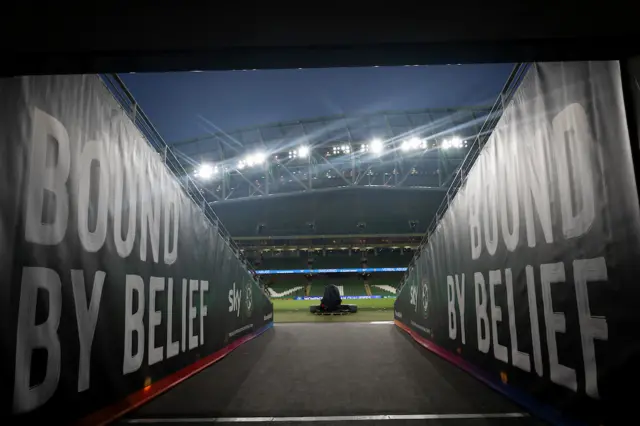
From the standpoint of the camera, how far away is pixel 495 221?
439cm

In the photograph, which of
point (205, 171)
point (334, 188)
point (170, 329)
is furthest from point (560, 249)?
point (205, 171)

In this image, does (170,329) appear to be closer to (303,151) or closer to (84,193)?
(84,193)

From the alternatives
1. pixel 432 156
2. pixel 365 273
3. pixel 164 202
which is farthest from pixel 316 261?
pixel 164 202

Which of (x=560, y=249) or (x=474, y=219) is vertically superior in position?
(x=474, y=219)

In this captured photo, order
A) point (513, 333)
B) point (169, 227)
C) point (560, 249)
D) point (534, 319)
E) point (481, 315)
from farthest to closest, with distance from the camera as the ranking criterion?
1. point (169, 227)
2. point (481, 315)
3. point (513, 333)
4. point (534, 319)
5. point (560, 249)

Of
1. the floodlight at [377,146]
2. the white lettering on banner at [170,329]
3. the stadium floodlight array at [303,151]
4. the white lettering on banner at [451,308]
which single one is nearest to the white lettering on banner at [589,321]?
the white lettering on banner at [451,308]

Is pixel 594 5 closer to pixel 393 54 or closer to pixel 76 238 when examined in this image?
pixel 393 54

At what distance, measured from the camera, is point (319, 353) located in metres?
6.74

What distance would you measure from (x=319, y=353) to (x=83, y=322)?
443 centimetres

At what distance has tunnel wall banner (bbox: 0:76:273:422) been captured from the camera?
8.00 ft

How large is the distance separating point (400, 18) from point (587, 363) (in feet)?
8.25

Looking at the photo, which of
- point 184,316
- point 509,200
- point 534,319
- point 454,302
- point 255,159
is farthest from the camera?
point 255,159

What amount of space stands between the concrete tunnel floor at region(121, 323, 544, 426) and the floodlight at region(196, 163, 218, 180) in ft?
68.5

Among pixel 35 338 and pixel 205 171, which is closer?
pixel 35 338
